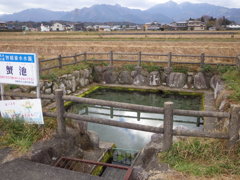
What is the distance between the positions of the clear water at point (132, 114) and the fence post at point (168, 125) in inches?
52.0

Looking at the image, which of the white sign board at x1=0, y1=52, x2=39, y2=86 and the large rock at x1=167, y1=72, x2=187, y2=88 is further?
the large rock at x1=167, y1=72, x2=187, y2=88

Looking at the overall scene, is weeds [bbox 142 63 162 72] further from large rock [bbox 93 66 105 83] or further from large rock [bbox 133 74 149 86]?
large rock [bbox 93 66 105 83]

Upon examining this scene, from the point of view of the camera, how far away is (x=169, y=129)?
3578mm

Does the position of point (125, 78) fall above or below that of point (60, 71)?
below

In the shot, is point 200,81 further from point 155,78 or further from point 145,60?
point 145,60

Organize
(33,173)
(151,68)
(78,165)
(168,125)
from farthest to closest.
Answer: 1. (151,68)
2. (78,165)
3. (168,125)
4. (33,173)

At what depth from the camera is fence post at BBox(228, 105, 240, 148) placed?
11.2 ft

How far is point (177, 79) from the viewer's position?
38.2 ft

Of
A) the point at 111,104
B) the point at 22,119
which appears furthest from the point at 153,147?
the point at 22,119

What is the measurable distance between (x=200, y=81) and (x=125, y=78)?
3827mm

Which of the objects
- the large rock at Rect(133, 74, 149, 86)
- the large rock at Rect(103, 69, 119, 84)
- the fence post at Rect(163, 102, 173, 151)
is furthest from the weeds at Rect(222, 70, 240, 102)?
the large rock at Rect(103, 69, 119, 84)

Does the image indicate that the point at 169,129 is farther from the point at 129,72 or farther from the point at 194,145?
the point at 129,72

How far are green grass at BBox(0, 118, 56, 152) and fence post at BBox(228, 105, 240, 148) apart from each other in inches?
124

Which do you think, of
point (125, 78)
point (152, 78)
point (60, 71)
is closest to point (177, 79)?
point (152, 78)
